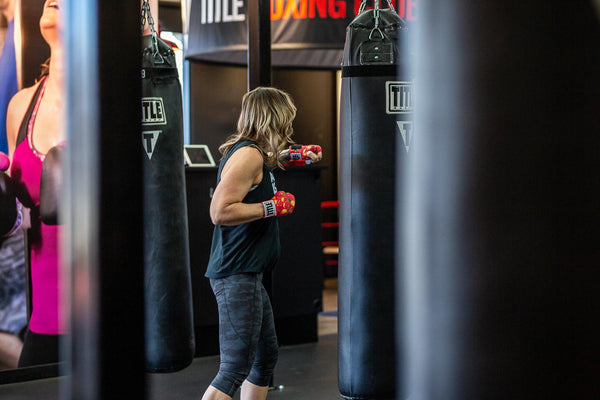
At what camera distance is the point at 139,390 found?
16.6 inches

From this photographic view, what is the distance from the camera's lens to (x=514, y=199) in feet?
1.18

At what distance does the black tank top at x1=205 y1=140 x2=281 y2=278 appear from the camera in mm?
2463

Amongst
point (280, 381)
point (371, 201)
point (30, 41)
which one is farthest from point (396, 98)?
point (30, 41)

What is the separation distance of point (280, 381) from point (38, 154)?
64.4 inches

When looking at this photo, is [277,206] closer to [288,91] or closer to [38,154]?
[38,154]

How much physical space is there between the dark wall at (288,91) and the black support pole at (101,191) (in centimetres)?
744

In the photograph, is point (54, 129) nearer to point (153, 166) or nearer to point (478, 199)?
point (153, 166)

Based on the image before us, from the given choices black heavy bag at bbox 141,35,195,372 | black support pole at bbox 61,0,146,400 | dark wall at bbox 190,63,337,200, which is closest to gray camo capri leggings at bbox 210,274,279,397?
black heavy bag at bbox 141,35,195,372

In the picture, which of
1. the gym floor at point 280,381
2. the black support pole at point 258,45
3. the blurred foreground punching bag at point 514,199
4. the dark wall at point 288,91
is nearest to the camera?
the blurred foreground punching bag at point 514,199

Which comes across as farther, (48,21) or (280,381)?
(280,381)

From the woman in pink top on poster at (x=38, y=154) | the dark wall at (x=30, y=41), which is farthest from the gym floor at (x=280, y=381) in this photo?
the dark wall at (x=30, y=41)

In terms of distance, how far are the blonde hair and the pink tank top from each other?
1.67 m

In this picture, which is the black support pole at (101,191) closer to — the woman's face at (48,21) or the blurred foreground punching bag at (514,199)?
the blurred foreground punching bag at (514,199)

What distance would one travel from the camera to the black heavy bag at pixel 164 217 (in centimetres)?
271
